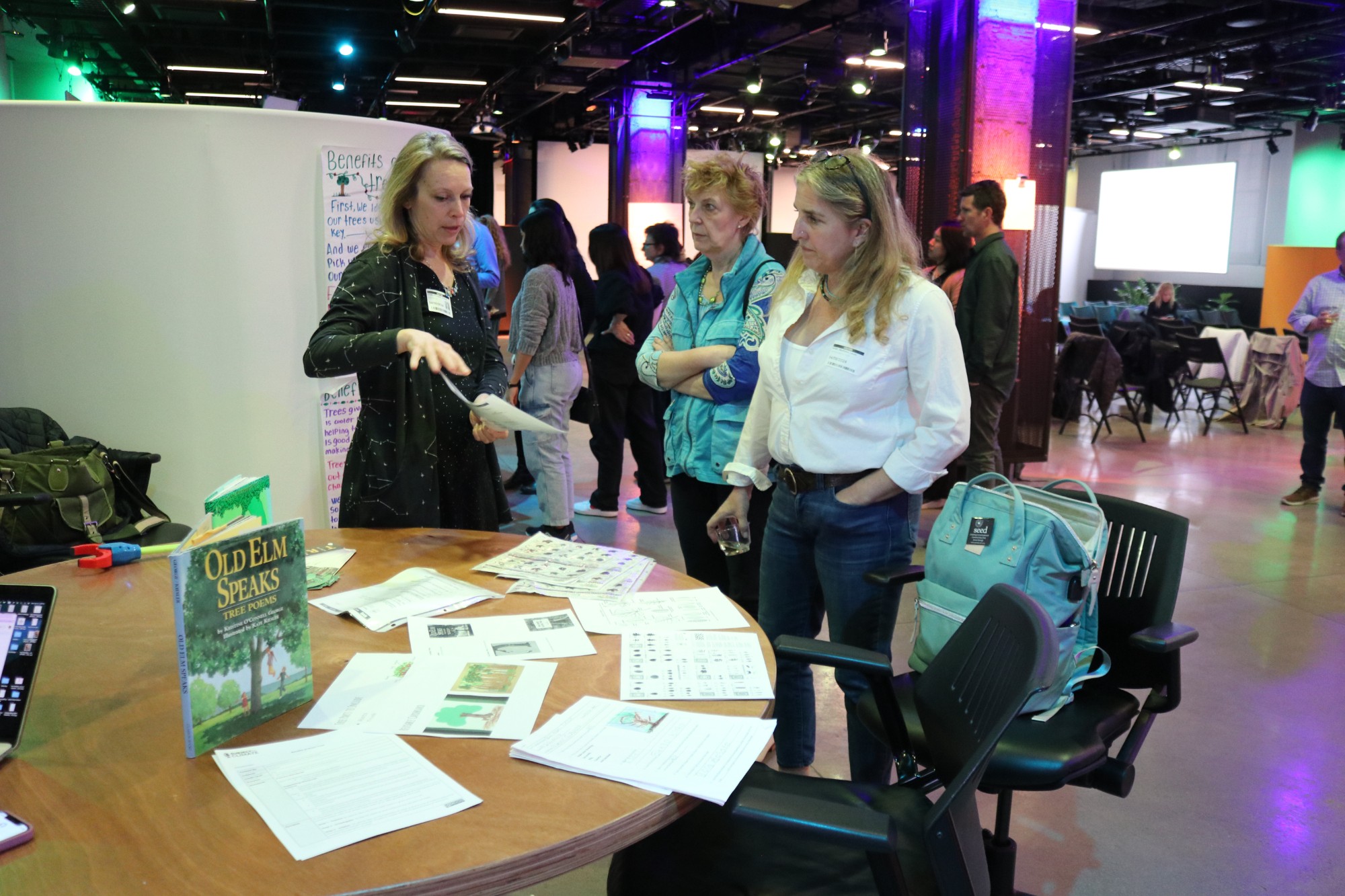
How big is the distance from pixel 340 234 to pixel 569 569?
2172mm

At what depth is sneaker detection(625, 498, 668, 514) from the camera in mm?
5642

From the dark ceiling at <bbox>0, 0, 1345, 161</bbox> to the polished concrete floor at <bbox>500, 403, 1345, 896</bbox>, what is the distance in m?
5.74

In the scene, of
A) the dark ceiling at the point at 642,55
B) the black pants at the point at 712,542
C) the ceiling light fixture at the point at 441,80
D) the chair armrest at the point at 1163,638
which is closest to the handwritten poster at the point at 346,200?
the black pants at the point at 712,542

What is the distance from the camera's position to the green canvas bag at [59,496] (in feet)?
10.1

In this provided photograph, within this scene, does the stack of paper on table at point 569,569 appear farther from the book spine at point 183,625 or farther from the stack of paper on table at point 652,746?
the book spine at point 183,625

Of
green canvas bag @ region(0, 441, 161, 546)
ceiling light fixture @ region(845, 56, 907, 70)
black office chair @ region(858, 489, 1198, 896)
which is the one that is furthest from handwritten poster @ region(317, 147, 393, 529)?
ceiling light fixture @ region(845, 56, 907, 70)

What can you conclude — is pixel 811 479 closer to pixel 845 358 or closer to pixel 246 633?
pixel 845 358

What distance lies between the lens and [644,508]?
223 inches

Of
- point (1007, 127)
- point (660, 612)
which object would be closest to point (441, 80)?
point (1007, 127)

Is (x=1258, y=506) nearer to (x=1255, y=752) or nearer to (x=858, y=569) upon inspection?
(x=1255, y=752)

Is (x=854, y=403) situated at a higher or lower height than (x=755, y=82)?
lower

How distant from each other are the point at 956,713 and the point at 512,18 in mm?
10062

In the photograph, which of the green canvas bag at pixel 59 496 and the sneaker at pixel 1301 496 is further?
the sneaker at pixel 1301 496

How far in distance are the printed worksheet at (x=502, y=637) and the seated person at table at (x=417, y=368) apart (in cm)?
62
